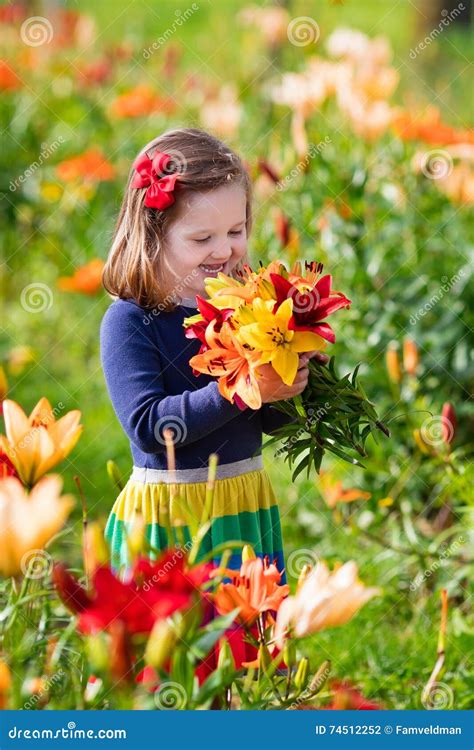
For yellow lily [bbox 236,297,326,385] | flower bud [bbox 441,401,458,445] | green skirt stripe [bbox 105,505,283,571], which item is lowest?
green skirt stripe [bbox 105,505,283,571]

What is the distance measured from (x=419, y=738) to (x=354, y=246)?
4.47ft

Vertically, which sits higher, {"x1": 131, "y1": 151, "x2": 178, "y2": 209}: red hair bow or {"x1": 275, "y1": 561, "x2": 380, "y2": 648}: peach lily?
{"x1": 131, "y1": 151, "x2": 178, "y2": 209}: red hair bow

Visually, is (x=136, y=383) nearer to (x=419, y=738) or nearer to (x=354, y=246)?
(x=419, y=738)

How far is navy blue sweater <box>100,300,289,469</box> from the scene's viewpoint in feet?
3.99

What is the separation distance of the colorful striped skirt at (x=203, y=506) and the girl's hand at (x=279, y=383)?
0.62 ft

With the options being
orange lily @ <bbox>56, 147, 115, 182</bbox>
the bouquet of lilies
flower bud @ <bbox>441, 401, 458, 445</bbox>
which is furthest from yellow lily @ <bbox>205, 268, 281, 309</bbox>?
orange lily @ <bbox>56, 147, 115, 182</bbox>

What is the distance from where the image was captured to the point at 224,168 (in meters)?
1.31

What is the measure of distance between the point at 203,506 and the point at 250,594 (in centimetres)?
23

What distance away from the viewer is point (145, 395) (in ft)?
4.09

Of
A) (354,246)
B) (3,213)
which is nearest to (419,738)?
(354,246)

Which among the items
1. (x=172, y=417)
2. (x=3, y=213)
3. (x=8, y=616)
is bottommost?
(x=8, y=616)

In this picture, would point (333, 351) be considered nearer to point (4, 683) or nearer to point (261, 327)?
point (261, 327)

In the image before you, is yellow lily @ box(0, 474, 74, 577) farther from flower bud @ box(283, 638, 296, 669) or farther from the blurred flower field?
flower bud @ box(283, 638, 296, 669)

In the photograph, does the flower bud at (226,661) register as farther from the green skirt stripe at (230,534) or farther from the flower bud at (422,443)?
the flower bud at (422,443)
